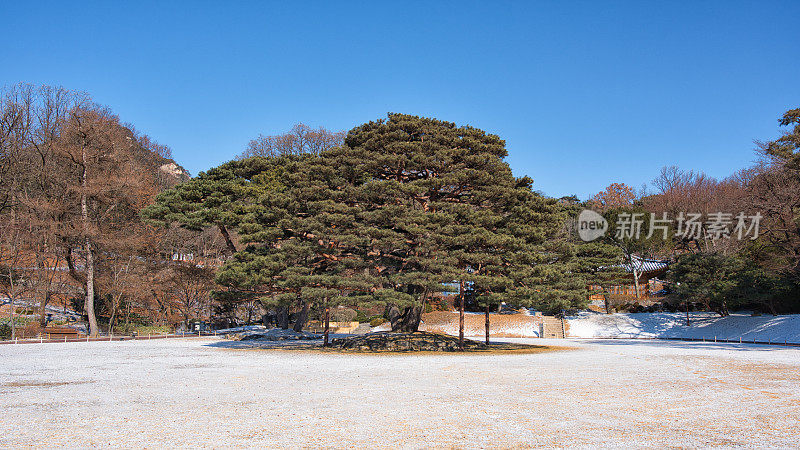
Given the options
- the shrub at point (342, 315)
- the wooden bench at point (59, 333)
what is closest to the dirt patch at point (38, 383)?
the wooden bench at point (59, 333)

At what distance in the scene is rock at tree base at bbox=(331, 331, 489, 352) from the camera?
864 inches

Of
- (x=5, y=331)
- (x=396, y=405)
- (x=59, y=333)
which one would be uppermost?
(x=396, y=405)

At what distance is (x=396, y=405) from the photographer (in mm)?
8422

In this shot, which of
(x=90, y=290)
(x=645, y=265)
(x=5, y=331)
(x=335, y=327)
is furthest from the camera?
(x=645, y=265)

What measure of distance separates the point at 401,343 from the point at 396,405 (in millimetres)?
13852

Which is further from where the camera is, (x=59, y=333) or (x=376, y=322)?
(x=376, y=322)

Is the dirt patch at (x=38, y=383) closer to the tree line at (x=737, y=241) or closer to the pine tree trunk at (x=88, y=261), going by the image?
the pine tree trunk at (x=88, y=261)

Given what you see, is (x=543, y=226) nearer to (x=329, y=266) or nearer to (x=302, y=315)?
(x=329, y=266)

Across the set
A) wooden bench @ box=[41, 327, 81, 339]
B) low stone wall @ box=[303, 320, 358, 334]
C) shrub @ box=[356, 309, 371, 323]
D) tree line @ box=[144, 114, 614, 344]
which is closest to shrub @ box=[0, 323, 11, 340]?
wooden bench @ box=[41, 327, 81, 339]

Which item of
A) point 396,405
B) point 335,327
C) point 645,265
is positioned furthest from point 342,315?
point 396,405

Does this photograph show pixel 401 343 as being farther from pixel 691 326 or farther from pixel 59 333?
pixel 691 326

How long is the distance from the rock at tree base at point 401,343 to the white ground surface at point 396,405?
7.16 m

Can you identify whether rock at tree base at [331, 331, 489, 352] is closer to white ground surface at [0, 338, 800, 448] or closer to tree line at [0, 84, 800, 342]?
tree line at [0, 84, 800, 342]

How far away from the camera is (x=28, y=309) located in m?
30.8
